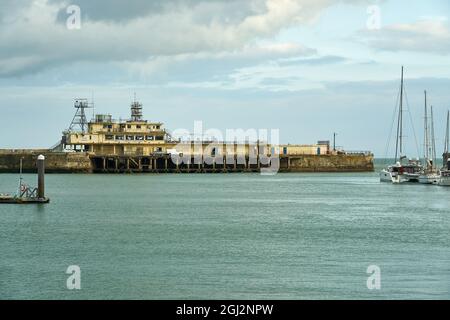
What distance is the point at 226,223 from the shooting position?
163 ft

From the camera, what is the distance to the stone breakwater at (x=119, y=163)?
114m

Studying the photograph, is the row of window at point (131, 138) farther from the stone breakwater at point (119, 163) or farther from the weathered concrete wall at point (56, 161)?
the weathered concrete wall at point (56, 161)

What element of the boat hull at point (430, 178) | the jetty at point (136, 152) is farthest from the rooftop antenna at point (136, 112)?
the boat hull at point (430, 178)

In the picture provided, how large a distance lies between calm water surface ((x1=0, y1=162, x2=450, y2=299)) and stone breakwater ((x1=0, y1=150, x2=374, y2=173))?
4417 cm

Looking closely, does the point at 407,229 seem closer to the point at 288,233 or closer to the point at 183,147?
the point at 288,233

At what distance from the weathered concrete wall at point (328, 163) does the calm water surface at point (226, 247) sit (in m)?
52.2

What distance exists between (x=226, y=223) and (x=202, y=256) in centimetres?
1348

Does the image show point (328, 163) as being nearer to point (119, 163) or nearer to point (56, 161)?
point (119, 163)

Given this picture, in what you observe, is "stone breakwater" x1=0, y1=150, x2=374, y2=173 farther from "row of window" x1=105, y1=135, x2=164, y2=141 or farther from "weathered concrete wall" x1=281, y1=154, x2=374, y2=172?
"row of window" x1=105, y1=135, x2=164, y2=141

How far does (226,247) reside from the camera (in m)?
39.0

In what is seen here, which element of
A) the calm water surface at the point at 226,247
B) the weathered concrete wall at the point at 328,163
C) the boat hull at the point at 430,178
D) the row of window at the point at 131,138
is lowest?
the calm water surface at the point at 226,247

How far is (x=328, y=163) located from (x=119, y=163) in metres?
29.8

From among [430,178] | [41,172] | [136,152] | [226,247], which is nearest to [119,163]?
[136,152]
